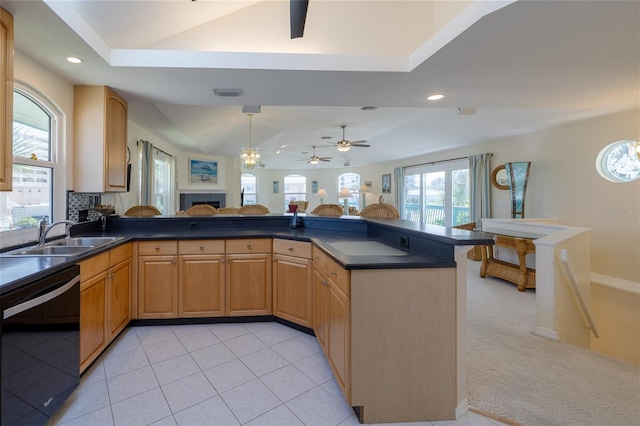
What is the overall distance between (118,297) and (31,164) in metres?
1.30

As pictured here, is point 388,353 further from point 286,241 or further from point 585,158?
point 585,158

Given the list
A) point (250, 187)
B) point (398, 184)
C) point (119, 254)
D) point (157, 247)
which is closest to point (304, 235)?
point (157, 247)

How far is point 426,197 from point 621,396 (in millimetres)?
6813

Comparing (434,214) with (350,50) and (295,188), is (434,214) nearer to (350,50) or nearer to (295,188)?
(350,50)

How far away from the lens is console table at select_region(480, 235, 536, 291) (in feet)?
13.9

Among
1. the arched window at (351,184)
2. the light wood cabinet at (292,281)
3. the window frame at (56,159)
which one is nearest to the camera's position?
the window frame at (56,159)

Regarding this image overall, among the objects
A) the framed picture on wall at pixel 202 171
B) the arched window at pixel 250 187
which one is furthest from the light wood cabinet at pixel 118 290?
the arched window at pixel 250 187

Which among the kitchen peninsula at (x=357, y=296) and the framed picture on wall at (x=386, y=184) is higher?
the framed picture on wall at (x=386, y=184)

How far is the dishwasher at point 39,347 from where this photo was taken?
1.28m

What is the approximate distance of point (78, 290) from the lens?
1837mm

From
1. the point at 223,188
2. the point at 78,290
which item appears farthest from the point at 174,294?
the point at 223,188

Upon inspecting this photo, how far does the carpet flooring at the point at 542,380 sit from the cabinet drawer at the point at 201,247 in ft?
7.74

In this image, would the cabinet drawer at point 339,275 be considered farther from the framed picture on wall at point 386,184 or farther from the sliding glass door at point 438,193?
the framed picture on wall at point 386,184

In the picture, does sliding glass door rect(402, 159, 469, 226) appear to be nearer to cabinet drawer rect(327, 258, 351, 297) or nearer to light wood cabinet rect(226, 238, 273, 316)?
light wood cabinet rect(226, 238, 273, 316)
